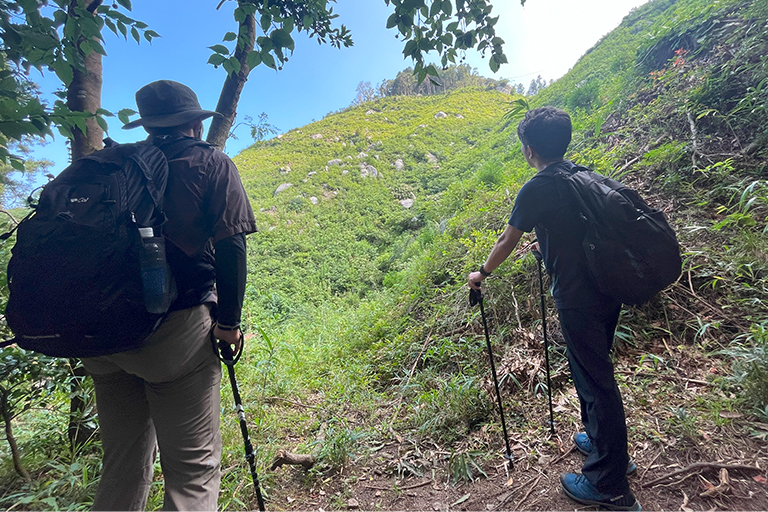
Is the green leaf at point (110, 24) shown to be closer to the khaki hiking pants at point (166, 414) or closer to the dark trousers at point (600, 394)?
the khaki hiking pants at point (166, 414)

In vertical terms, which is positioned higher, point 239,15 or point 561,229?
point 239,15

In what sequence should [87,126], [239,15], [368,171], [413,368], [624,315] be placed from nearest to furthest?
1. [239,15]
2. [87,126]
3. [624,315]
4. [413,368]
5. [368,171]

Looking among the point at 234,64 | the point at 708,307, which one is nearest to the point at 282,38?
the point at 234,64

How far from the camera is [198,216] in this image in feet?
4.65

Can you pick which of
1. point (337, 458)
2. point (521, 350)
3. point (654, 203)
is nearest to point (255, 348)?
point (337, 458)

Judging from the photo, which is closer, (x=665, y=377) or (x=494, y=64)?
(x=494, y=64)

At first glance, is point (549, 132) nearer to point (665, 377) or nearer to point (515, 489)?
point (665, 377)

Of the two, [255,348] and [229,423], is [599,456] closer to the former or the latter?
[229,423]

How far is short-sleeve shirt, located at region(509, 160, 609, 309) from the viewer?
160cm

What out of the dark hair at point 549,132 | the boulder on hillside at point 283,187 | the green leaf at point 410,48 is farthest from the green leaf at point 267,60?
the boulder on hillside at point 283,187

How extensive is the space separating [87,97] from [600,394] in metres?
3.42

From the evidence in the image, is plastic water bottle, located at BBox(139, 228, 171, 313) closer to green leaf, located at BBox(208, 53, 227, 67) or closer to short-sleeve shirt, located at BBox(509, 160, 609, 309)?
green leaf, located at BBox(208, 53, 227, 67)

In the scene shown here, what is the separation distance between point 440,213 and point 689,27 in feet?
17.2

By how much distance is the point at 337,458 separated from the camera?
227cm
